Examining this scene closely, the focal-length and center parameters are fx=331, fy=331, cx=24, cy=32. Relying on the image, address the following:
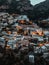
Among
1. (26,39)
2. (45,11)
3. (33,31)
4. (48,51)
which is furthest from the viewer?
(45,11)

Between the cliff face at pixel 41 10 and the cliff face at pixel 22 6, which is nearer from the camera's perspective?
the cliff face at pixel 41 10

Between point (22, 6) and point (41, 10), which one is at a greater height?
point (22, 6)

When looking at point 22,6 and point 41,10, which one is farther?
point 22,6

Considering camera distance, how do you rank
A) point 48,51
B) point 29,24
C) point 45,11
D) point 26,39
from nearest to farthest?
1. point 48,51
2. point 26,39
3. point 29,24
4. point 45,11

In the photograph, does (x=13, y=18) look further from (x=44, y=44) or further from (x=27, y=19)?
(x=44, y=44)

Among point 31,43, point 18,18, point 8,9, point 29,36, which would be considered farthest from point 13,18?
point 31,43

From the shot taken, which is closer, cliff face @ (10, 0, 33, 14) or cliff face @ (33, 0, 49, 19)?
cliff face @ (33, 0, 49, 19)

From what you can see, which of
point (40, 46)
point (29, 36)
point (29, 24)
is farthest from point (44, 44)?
point (29, 24)

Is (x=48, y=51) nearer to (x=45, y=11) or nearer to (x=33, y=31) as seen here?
(x=33, y=31)

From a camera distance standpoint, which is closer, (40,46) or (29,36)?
(40,46)
